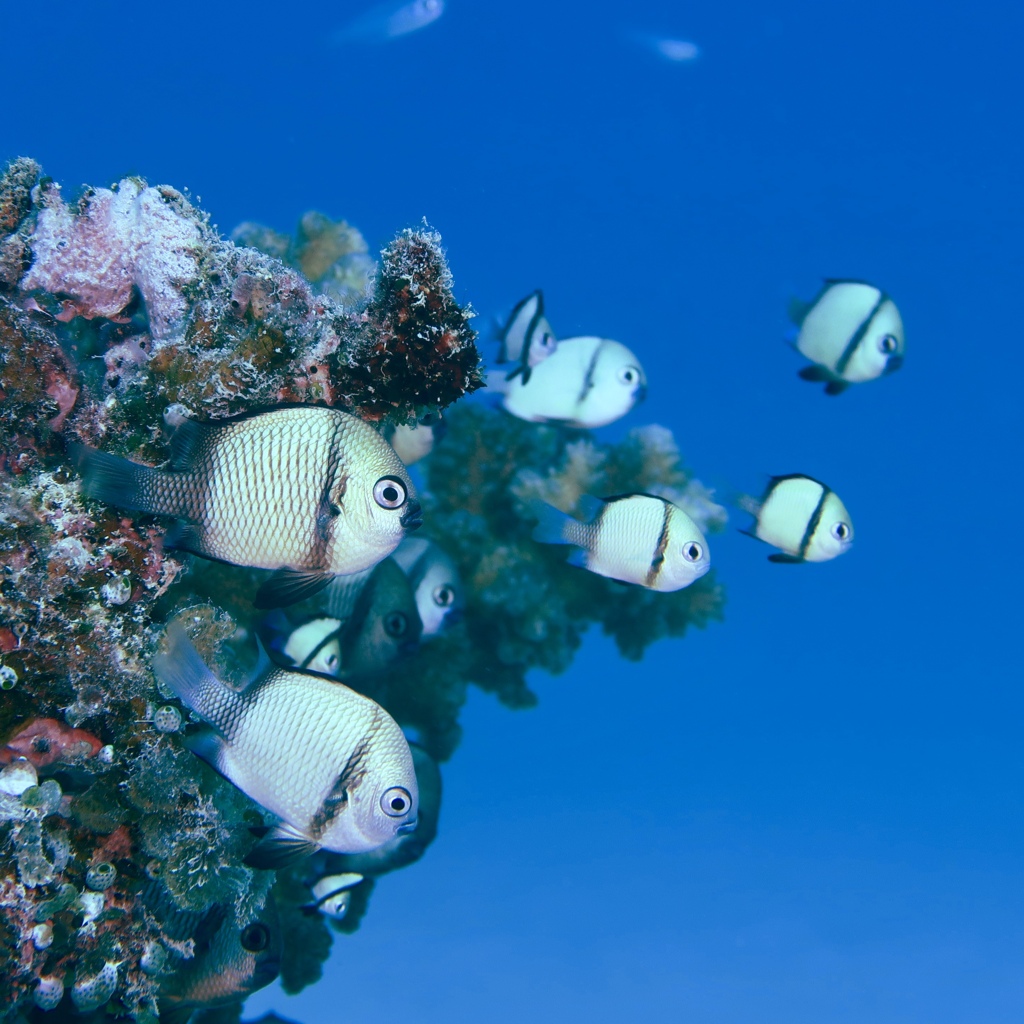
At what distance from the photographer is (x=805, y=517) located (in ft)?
15.5

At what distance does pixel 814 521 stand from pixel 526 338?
2.79 metres

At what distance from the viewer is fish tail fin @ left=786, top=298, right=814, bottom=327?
6.20 m

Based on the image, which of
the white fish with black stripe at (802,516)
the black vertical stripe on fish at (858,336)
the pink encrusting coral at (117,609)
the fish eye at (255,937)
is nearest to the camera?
the pink encrusting coral at (117,609)

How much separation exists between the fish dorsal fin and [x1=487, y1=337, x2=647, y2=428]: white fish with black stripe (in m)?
3.81

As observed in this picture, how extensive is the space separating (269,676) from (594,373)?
4218 millimetres

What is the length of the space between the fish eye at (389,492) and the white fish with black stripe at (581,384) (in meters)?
3.76

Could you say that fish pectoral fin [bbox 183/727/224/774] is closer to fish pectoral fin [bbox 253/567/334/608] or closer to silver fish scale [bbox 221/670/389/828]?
silver fish scale [bbox 221/670/389/828]

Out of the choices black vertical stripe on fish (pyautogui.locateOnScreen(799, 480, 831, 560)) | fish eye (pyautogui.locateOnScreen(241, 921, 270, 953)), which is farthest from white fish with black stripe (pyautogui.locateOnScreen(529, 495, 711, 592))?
fish eye (pyautogui.locateOnScreen(241, 921, 270, 953))

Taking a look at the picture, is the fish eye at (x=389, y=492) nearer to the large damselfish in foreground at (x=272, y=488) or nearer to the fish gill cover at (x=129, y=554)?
the large damselfish in foreground at (x=272, y=488)

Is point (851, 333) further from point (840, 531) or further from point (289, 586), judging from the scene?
point (289, 586)

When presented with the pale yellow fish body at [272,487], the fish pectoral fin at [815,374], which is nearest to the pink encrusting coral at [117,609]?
the pale yellow fish body at [272,487]

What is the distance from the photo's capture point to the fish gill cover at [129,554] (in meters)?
2.47

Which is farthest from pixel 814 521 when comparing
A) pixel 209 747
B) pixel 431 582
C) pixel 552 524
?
pixel 209 747

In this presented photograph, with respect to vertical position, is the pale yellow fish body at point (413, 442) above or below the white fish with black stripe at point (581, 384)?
below
